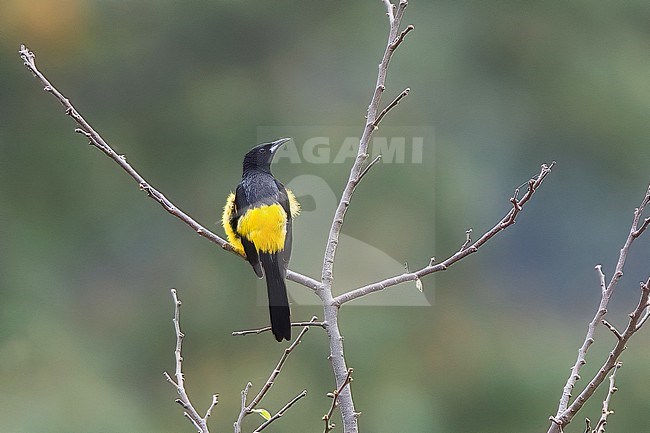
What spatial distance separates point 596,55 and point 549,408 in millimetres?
2277

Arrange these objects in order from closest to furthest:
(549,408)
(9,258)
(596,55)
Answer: (549,408), (9,258), (596,55)

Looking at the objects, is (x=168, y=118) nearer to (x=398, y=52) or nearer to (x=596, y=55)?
(x=398, y=52)

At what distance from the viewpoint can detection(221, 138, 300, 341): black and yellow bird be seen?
190cm

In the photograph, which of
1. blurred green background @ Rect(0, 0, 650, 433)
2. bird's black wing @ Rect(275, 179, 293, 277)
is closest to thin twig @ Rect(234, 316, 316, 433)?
bird's black wing @ Rect(275, 179, 293, 277)

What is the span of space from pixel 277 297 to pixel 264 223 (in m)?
0.24

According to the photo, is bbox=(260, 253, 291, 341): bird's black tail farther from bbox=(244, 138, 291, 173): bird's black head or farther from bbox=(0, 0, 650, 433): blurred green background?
bbox=(0, 0, 650, 433): blurred green background

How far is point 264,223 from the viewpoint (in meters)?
2.04

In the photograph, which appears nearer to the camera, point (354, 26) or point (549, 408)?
point (549, 408)

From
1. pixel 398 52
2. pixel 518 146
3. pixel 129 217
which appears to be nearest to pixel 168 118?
pixel 129 217

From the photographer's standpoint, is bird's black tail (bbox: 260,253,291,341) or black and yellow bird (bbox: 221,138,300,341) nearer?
bird's black tail (bbox: 260,253,291,341)

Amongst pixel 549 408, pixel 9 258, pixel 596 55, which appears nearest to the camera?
pixel 549 408

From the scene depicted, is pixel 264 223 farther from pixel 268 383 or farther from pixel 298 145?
pixel 298 145

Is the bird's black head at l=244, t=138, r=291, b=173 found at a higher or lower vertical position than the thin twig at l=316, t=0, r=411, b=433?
higher

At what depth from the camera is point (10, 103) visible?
5348mm
